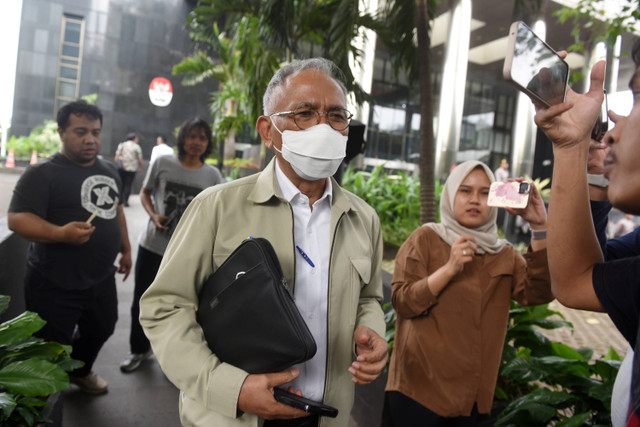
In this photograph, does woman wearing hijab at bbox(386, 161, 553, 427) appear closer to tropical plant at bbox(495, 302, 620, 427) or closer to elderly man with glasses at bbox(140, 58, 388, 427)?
tropical plant at bbox(495, 302, 620, 427)

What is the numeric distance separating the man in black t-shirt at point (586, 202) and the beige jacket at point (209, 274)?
0.72 metres

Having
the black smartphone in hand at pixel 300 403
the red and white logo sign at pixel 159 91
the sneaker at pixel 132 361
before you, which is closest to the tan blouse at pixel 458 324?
the black smartphone in hand at pixel 300 403

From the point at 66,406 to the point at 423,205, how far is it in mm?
3373

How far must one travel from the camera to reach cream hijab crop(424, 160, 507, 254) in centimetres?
225

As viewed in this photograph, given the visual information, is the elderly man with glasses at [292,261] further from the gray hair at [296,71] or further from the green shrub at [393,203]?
the green shrub at [393,203]

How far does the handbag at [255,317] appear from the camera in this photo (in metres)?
1.31

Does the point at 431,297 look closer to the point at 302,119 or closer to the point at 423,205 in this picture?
the point at 302,119

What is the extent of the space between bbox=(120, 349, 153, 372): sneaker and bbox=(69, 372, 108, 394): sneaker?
426 mm

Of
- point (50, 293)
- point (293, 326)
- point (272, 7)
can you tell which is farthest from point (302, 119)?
point (272, 7)

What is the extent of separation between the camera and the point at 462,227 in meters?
2.28

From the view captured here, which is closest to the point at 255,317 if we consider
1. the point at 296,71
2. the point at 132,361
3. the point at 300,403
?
the point at 300,403

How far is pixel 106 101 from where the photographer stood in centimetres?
1936

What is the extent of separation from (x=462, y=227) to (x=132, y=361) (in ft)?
10.3

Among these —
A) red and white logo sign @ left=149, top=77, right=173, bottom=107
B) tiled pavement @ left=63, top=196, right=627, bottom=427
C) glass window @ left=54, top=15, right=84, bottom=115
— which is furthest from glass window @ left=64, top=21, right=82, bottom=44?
tiled pavement @ left=63, top=196, right=627, bottom=427
